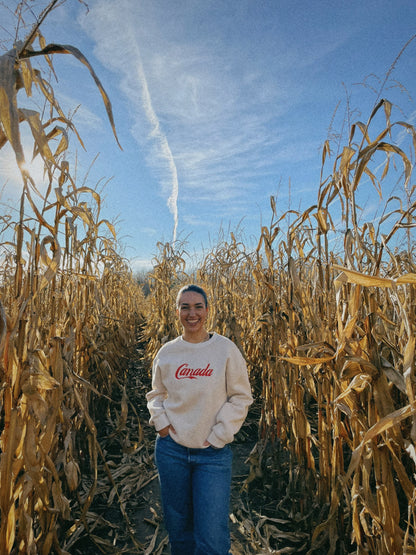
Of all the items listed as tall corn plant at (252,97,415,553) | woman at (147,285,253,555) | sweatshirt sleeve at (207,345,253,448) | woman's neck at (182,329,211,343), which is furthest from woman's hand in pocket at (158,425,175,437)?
tall corn plant at (252,97,415,553)

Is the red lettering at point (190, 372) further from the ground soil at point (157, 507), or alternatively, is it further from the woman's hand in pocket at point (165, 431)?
the ground soil at point (157, 507)

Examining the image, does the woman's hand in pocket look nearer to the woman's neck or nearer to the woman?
the woman

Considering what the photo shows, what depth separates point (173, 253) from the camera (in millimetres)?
5848

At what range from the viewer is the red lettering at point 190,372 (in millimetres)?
1873

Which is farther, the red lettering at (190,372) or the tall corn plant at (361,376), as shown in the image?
the red lettering at (190,372)

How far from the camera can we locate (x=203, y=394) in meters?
1.84

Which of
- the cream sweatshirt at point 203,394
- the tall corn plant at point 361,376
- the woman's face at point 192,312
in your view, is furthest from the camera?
the woman's face at point 192,312

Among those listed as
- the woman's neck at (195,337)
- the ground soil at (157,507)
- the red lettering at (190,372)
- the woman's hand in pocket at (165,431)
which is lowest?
the ground soil at (157,507)

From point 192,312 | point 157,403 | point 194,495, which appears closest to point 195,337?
point 192,312

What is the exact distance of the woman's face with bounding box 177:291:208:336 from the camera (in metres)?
2.00

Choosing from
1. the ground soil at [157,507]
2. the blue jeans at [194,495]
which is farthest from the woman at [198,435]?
the ground soil at [157,507]

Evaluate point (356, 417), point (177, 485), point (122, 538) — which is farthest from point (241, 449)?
point (356, 417)

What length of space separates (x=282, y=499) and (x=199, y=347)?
1.50 m

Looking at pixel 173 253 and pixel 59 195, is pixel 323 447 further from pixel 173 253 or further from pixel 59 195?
pixel 173 253
